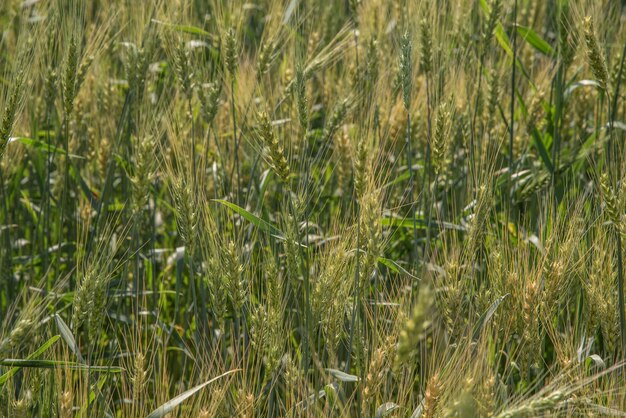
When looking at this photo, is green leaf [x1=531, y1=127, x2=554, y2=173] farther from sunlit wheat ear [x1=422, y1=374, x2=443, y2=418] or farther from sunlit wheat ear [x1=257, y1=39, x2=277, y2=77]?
sunlit wheat ear [x1=422, y1=374, x2=443, y2=418]

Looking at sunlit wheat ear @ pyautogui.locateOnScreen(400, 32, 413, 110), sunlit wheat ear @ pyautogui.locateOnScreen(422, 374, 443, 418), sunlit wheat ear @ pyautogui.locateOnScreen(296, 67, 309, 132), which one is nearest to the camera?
sunlit wheat ear @ pyautogui.locateOnScreen(422, 374, 443, 418)

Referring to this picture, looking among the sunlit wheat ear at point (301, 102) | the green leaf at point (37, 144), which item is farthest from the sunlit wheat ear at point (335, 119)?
the green leaf at point (37, 144)

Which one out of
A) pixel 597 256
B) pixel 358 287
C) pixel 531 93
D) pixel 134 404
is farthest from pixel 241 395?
pixel 531 93

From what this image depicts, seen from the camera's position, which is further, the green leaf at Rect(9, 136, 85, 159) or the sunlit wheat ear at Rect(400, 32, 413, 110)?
the green leaf at Rect(9, 136, 85, 159)

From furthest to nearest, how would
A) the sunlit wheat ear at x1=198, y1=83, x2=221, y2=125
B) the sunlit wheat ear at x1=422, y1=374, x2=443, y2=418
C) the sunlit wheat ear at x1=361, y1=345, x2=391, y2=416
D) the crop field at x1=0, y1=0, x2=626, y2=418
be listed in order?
the sunlit wheat ear at x1=198, y1=83, x2=221, y2=125, the crop field at x1=0, y1=0, x2=626, y2=418, the sunlit wheat ear at x1=361, y1=345, x2=391, y2=416, the sunlit wheat ear at x1=422, y1=374, x2=443, y2=418

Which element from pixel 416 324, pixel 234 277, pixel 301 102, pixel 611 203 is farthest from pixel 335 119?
pixel 416 324

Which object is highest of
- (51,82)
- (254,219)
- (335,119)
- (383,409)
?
(51,82)

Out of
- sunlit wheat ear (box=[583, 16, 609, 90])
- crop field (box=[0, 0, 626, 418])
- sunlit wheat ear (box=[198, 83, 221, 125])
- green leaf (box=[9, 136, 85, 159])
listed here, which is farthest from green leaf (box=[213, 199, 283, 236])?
sunlit wheat ear (box=[583, 16, 609, 90])

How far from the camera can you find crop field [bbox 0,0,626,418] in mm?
1942

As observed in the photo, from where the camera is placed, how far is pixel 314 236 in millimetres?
2750

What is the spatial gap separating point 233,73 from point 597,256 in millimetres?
1089

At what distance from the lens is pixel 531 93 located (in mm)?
3244

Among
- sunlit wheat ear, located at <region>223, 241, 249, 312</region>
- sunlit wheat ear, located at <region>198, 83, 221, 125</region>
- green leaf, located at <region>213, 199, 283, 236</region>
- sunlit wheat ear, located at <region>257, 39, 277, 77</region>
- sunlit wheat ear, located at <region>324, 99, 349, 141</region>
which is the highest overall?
sunlit wheat ear, located at <region>257, 39, 277, 77</region>

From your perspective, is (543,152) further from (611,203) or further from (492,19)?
(611,203)
